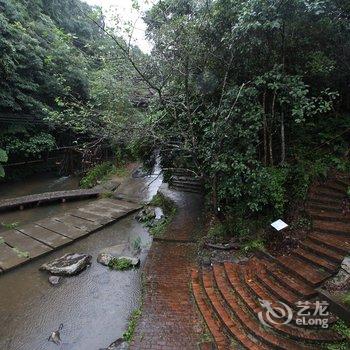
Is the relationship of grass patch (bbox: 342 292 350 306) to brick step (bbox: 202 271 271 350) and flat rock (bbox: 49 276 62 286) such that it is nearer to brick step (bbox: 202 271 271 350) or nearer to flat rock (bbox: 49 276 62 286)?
brick step (bbox: 202 271 271 350)

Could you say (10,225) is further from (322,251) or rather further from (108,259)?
(322,251)

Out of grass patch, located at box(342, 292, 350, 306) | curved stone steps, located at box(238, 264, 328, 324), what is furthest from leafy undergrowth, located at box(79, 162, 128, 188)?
grass patch, located at box(342, 292, 350, 306)

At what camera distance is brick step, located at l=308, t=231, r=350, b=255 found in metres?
5.57

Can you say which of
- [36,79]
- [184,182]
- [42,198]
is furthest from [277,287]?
[36,79]

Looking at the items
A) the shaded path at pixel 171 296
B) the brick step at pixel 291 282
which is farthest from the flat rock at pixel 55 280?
the brick step at pixel 291 282

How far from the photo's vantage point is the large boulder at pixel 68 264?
23.3 feet

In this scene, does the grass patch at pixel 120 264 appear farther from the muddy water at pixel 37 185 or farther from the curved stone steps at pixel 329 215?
the muddy water at pixel 37 185

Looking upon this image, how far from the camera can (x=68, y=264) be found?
24.1 feet

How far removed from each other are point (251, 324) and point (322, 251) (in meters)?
2.04

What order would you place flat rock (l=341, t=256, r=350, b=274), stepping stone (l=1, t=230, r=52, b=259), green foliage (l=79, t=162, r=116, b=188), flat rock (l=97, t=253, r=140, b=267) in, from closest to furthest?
1. flat rock (l=341, t=256, r=350, b=274)
2. flat rock (l=97, t=253, r=140, b=267)
3. stepping stone (l=1, t=230, r=52, b=259)
4. green foliage (l=79, t=162, r=116, b=188)

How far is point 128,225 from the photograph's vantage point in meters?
10.1

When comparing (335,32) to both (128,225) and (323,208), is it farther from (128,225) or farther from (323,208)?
(128,225)

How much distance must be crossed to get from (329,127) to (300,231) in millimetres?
3391

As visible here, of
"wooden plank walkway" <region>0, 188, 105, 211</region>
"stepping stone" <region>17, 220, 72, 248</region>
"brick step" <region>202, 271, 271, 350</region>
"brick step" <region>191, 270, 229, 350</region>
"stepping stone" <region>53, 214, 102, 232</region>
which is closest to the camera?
"brick step" <region>202, 271, 271, 350</region>
